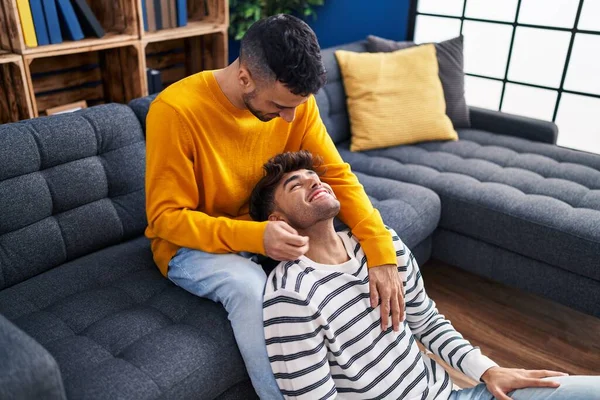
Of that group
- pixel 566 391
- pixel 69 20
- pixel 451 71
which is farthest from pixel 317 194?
pixel 69 20

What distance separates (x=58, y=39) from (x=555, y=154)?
235cm

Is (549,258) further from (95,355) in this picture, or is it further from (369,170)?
(95,355)

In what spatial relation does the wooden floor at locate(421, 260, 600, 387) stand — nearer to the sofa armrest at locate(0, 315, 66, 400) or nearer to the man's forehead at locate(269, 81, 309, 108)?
the man's forehead at locate(269, 81, 309, 108)

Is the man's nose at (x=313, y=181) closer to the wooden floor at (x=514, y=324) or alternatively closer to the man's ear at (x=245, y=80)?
the man's ear at (x=245, y=80)

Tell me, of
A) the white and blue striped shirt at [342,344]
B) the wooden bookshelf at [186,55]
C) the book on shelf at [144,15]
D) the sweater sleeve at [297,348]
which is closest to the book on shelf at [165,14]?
the book on shelf at [144,15]

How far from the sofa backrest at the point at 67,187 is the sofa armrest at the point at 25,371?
590 mm

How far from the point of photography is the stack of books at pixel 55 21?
2.46 m

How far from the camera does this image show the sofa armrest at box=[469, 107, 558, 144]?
2.70 m

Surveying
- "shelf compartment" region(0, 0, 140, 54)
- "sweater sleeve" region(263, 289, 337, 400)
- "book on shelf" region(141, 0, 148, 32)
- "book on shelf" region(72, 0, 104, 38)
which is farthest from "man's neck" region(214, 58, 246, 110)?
"book on shelf" region(141, 0, 148, 32)

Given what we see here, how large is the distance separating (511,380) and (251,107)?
2.94 ft

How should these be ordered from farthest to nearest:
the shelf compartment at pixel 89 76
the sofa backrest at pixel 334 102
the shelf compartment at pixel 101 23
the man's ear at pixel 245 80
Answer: the shelf compartment at pixel 89 76 < the sofa backrest at pixel 334 102 < the shelf compartment at pixel 101 23 < the man's ear at pixel 245 80

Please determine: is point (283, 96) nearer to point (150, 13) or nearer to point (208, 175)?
point (208, 175)

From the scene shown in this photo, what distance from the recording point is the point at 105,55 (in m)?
3.11

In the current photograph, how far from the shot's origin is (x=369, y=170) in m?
2.46
